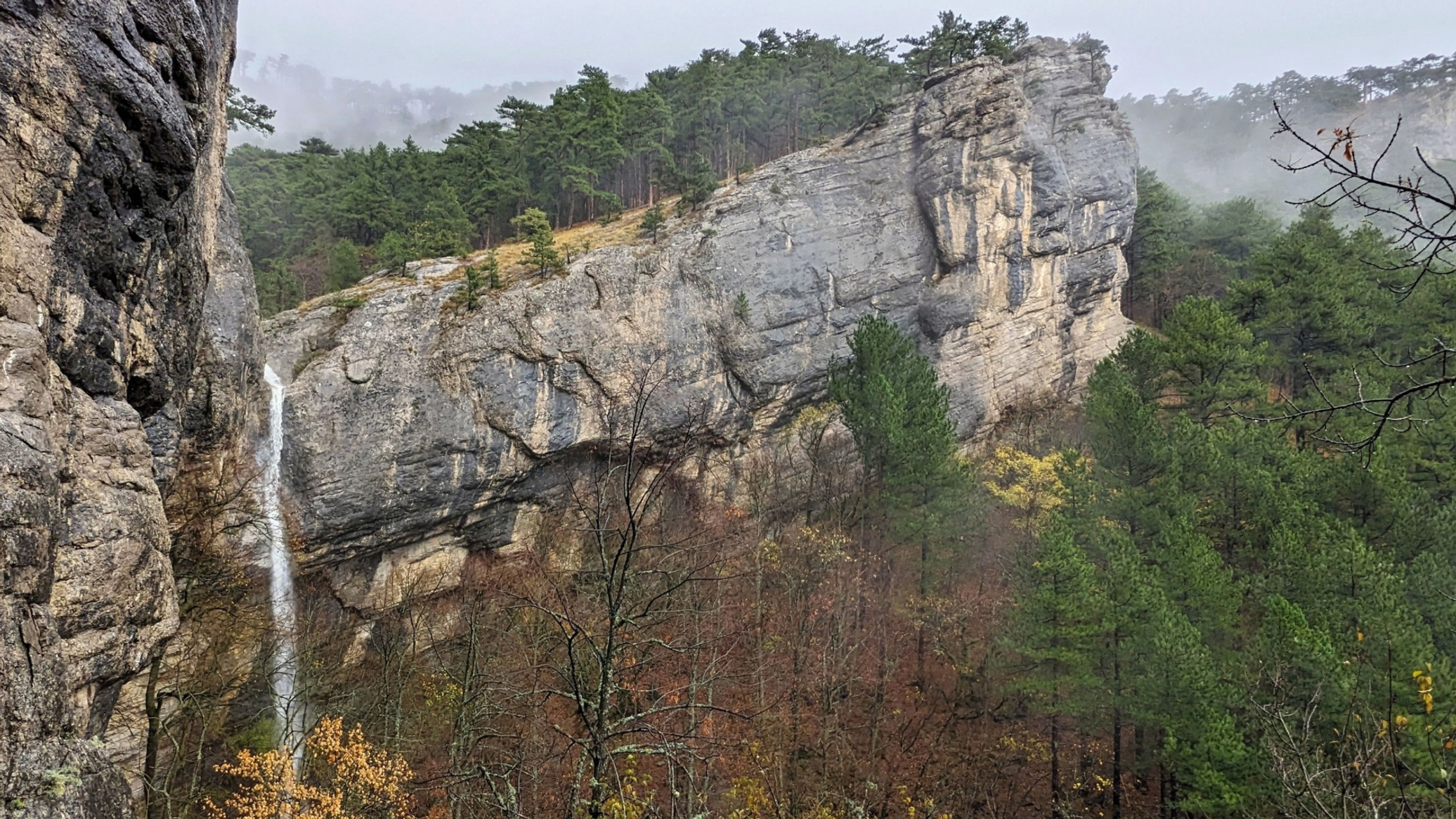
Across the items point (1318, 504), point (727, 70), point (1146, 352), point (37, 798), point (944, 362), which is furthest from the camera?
point (727, 70)

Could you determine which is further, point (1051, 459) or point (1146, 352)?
point (1051, 459)

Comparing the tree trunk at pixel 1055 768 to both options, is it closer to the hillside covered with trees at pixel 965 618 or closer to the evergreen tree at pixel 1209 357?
the hillside covered with trees at pixel 965 618

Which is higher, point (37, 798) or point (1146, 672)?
point (37, 798)

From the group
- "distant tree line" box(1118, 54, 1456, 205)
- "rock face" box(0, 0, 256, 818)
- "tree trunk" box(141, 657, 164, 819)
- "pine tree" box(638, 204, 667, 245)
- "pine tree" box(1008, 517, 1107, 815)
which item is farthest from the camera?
"distant tree line" box(1118, 54, 1456, 205)

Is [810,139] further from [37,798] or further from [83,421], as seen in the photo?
[37,798]

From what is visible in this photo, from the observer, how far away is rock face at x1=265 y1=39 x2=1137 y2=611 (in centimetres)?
1825

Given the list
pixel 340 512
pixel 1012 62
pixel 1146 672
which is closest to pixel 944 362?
pixel 1012 62

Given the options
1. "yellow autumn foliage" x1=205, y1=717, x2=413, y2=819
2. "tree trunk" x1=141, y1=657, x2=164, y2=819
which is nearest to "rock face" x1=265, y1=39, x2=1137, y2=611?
"yellow autumn foliage" x1=205, y1=717, x2=413, y2=819

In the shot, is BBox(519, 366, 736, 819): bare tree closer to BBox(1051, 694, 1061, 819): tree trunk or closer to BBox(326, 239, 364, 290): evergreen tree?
BBox(1051, 694, 1061, 819): tree trunk

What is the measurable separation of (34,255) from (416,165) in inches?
993

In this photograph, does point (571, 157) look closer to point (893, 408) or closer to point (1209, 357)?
point (893, 408)

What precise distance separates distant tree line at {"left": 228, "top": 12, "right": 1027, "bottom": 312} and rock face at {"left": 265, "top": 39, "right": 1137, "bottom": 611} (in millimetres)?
2941

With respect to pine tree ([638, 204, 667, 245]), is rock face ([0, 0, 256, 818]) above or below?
below

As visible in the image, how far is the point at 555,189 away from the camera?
29.6 metres
